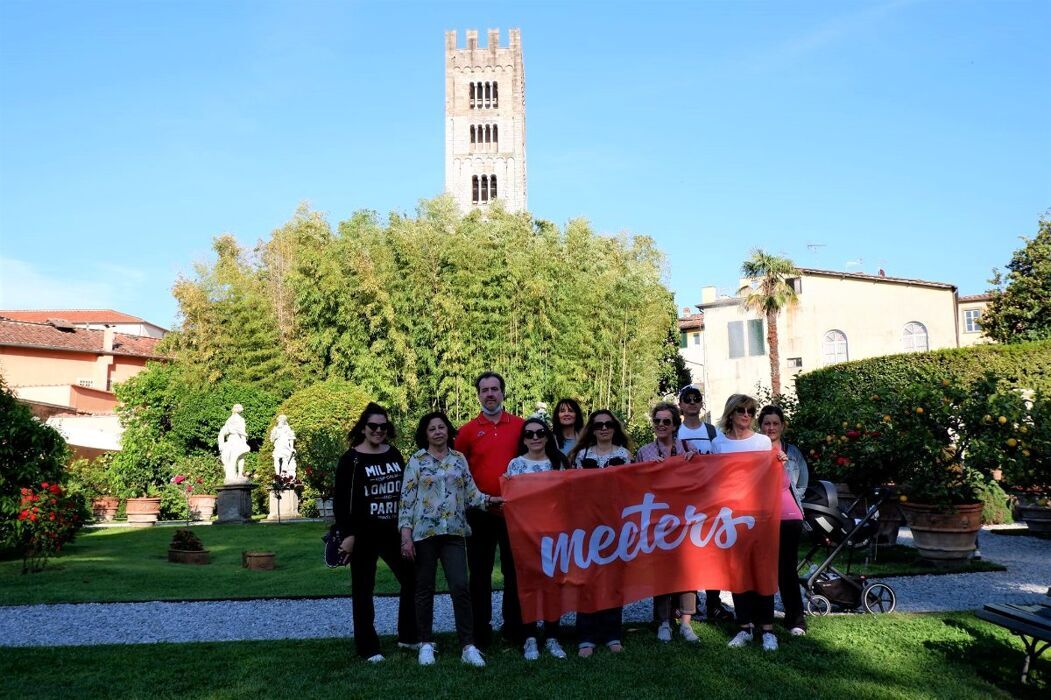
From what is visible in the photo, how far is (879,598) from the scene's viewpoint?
293 inches

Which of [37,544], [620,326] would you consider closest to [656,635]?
[37,544]

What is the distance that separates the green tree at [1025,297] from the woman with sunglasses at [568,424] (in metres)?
30.5

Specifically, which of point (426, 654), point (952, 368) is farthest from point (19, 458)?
point (952, 368)

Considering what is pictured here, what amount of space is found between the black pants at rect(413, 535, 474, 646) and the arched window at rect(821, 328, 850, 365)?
122ft

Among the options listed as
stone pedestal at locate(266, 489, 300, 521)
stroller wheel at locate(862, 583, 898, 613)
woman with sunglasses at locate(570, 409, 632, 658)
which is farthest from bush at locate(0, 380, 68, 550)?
stone pedestal at locate(266, 489, 300, 521)

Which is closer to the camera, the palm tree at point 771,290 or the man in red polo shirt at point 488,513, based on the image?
the man in red polo shirt at point 488,513

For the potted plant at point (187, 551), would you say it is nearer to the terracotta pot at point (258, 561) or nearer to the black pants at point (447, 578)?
the terracotta pot at point (258, 561)

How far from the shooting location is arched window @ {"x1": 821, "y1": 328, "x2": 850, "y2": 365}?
131ft

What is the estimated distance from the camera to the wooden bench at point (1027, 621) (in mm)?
4727

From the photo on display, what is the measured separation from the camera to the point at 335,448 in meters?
22.8

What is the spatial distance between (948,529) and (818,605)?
3963 millimetres

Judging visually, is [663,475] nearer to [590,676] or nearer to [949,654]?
[590,676]

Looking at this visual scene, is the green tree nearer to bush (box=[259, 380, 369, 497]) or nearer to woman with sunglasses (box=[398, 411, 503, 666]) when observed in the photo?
bush (box=[259, 380, 369, 497])

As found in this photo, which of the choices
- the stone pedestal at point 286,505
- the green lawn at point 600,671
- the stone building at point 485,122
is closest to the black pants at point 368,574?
the green lawn at point 600,671
